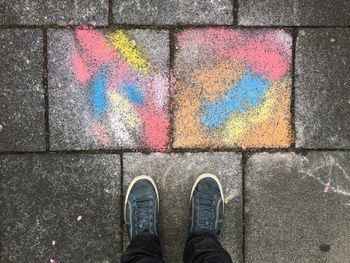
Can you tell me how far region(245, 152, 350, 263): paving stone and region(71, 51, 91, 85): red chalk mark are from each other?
109cm

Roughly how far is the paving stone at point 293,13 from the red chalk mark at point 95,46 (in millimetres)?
793

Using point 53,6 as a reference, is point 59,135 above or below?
below

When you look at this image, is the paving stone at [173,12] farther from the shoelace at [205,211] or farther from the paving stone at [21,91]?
the shoelace at [205,211]

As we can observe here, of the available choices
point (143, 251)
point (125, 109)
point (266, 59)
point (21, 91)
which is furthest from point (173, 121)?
point (21, 91)

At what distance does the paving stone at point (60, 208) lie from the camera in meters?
2.89

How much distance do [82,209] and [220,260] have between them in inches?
34.6

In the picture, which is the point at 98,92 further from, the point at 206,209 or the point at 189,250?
the point at 189,250

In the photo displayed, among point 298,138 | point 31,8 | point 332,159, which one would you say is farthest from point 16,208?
point 332,159

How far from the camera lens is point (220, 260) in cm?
261

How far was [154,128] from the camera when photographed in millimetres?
2898

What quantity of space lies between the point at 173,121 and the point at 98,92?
47 cm

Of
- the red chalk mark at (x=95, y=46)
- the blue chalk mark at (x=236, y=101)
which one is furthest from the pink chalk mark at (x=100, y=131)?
the blue chalk mark at (x=236, y=101)

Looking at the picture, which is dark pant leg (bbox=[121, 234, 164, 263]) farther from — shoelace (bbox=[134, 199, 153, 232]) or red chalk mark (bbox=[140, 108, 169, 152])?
red chalk mark (bbox=[140, 108, 169, 152])

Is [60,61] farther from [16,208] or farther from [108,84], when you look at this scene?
[16,208]
